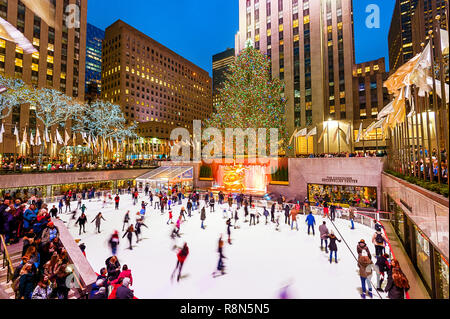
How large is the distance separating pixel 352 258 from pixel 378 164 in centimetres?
1238

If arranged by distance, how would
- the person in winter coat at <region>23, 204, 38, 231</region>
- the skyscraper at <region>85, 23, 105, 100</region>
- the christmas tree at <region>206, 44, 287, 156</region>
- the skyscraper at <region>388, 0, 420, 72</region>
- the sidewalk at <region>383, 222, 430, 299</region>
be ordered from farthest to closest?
the skyscraper at <region>85, 23, 105, 100</region> < the skyscraper at <region>388, 0, 420, 72</region> < the christmas tree at <region>206, 44, 287, 156</region> < the person in winter coat at <region>23, 204, 38, 231</region> < the sidewalk at <region>383, 222, 430, 299</region>

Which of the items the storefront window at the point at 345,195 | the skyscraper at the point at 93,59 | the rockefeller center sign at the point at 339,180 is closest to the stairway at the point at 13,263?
the storefront window at the point at 345,195

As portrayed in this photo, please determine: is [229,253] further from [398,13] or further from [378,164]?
[398,13]

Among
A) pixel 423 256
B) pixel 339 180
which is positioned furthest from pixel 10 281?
pixel 339 180

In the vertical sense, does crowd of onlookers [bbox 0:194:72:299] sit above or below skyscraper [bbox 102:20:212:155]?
below

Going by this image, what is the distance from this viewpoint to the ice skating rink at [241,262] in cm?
690

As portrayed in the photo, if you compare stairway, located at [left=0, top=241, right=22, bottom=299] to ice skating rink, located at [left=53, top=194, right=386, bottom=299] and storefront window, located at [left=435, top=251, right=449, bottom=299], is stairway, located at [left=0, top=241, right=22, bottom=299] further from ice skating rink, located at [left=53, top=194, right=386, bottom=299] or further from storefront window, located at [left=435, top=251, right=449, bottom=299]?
storefront window, located at [left=435, top=251, right=449, bottom=299]

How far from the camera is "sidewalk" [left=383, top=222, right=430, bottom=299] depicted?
6.82m

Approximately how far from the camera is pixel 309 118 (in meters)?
39.1

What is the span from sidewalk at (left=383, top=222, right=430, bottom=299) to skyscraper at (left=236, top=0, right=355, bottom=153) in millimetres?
27156

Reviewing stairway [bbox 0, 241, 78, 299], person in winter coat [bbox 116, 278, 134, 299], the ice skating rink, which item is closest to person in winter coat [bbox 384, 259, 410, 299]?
the ice skating rink

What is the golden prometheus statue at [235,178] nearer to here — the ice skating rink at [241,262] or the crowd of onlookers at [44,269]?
the ice skating rink at [241,262]

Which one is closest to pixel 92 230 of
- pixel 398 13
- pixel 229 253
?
pixel 229 253

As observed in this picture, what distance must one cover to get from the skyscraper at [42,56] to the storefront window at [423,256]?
52.9 meters
